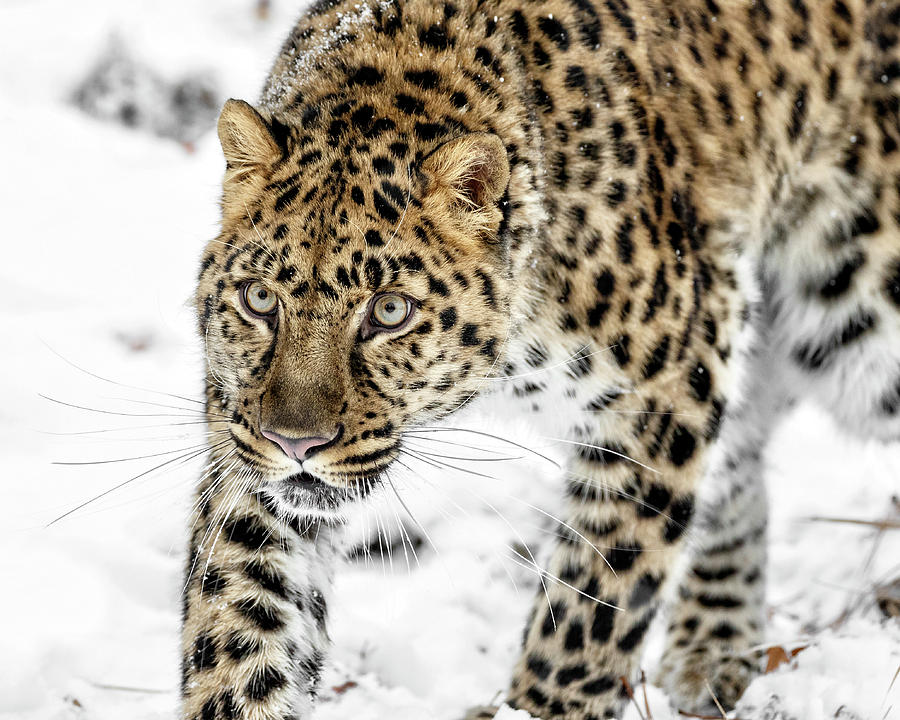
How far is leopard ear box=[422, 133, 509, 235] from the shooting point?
135 inches

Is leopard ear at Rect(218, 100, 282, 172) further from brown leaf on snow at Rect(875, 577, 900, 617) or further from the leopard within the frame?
brown leaf on snow at Rect(875, 577, 900, 617)

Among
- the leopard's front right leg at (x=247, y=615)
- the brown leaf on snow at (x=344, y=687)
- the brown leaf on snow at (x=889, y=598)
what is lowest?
the brown leaf on snow at (x=344, y=687)

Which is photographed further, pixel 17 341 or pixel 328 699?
pixel 17 341

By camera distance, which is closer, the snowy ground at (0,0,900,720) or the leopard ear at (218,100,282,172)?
the leopard ear at (218,100,282,172)

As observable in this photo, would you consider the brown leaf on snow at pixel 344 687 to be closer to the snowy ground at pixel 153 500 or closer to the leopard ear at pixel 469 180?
the snowy ground at pixel 153 500

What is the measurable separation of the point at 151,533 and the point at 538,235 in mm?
2609

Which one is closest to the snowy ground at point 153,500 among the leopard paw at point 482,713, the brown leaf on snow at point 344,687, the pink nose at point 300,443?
the brown leaf on snow at point 344,687

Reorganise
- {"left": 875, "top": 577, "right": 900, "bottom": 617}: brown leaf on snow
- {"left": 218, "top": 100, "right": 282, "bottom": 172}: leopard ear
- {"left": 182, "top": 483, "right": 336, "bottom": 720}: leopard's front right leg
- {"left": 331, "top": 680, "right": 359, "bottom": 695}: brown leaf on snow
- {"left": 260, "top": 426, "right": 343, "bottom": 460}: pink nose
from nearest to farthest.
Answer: {"left": 260, "top": 426, "right": 343, "bottom": 460}: pink nose
{"left": 218, "top": 100, "right": 282, "bottom": 172}: leopard ear
{"left": 182, "top": 483, "right": 336, "bottom": 720}: leopard's front right leg
{"left": 331, "top": 680, "right": 359, "bottom": 695}: brown leaf on snow
{"left": 875, "top": 577, "right": 900, "bottom": 617}: brown leaf on snow

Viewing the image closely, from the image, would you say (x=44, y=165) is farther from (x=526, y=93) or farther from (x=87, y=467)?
(x=526, y=93)

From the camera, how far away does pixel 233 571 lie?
12.2ft

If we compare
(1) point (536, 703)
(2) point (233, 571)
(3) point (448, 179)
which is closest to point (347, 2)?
(3) point (448, 179)

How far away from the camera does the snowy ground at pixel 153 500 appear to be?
4492 millimetres

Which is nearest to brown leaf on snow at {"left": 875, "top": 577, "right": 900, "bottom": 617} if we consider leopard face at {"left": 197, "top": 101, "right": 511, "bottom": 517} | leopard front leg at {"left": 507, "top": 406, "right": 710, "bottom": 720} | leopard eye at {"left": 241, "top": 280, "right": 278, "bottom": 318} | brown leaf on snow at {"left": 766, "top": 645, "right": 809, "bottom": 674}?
brown leaf on snow at {"left": 766, "top": 645, "right": 809, "bottom": 674}

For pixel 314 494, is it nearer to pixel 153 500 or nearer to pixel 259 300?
pixel 259 300
